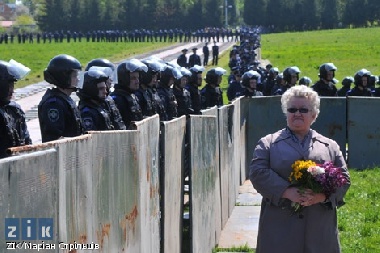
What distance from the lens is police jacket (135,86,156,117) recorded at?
12.1m

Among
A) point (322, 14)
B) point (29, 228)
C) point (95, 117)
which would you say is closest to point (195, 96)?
point (95, 117)

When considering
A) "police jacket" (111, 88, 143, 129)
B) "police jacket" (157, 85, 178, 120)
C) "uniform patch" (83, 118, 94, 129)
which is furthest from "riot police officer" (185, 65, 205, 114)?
"uniform patch" (83, 118, 94, 129)

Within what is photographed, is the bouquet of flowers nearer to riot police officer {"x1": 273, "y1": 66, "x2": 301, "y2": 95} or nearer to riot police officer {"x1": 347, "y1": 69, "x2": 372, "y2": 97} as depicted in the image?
riot police officer {"x1": 347, "y1": 69, "x2": 372, "y2": 97}

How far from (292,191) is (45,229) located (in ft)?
7.34

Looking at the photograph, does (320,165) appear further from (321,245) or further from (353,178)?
(353,178)

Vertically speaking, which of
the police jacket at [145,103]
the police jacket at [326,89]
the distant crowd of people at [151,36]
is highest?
the police jacket at [145,103]

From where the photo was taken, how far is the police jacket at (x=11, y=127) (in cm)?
764

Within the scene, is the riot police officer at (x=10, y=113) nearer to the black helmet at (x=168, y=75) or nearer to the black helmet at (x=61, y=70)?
the black helmet at (x=61, y=70)

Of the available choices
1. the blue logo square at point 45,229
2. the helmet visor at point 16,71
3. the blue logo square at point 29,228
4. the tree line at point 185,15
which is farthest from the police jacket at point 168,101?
the tree line at point 185,15

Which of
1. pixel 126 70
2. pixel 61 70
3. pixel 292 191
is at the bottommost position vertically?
pixel 292 191

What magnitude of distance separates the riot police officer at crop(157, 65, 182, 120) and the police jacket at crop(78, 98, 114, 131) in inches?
165

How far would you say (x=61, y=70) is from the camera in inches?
354

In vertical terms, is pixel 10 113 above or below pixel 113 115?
above

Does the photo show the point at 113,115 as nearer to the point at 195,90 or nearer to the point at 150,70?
the point at 150,70
